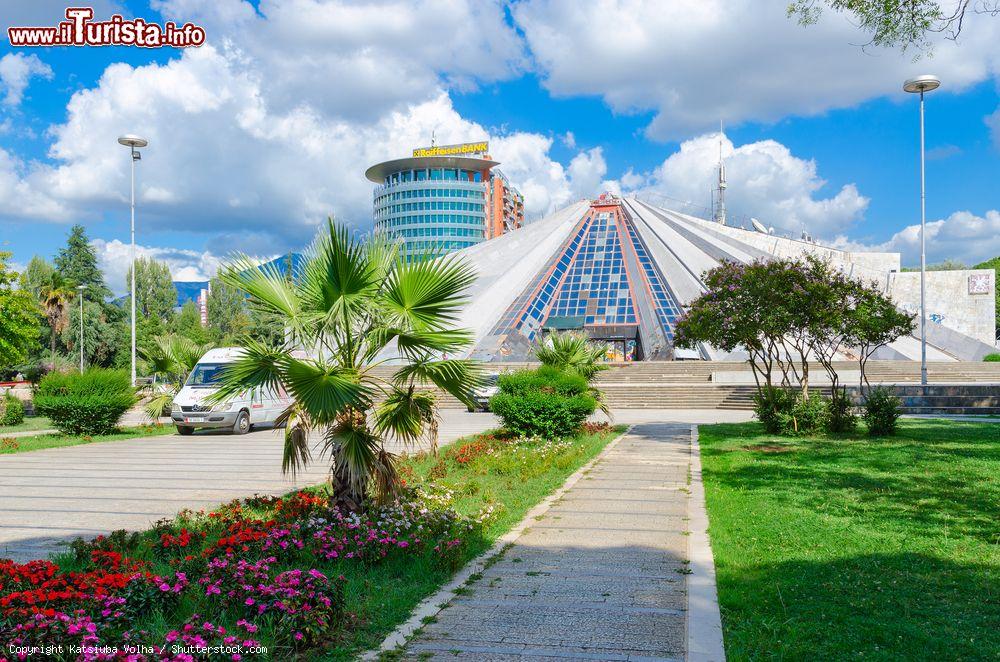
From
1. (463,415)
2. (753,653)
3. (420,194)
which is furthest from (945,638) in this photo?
(420,194)

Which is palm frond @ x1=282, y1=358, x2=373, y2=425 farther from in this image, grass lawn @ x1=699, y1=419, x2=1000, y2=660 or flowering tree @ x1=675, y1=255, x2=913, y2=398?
flowering tree @ x1=675, y1=255, x2=913, y2=398

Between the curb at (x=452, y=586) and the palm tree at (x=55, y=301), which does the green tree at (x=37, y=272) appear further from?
the curb at (x=452, y=586)

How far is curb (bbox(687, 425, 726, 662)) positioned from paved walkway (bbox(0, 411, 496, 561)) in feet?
19.3

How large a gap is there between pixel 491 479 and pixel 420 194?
105279mm

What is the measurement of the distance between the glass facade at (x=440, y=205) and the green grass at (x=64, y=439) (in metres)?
Result: 92.4

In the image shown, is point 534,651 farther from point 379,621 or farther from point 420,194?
point 420,194

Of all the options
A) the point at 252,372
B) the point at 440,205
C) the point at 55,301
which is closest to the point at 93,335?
the point at 55,301

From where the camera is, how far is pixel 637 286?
1770 inches

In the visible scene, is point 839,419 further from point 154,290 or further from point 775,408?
point 154,290

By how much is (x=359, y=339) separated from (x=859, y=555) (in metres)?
4.76

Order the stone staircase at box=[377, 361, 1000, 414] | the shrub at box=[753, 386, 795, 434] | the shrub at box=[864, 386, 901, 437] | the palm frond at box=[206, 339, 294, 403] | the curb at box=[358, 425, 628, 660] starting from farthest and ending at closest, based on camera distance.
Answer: the stone staircase at box=[377, 361, 1000, 414] < the shrub at box=[753, 386, 795, 434] < the shrub at box=[864, 386, 901, 437] < the palm frond at box=[206, 339, 294, 403] < the curb at box=[358, 425, 628, 660]

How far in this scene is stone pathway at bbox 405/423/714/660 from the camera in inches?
157

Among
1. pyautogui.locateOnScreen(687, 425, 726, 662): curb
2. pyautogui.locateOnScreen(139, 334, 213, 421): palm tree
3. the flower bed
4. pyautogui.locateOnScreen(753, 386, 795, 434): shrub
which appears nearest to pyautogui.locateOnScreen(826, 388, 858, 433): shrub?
pyautogui.locateOnScreen(753, 386, 795, 434): shrub

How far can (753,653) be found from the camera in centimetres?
387
